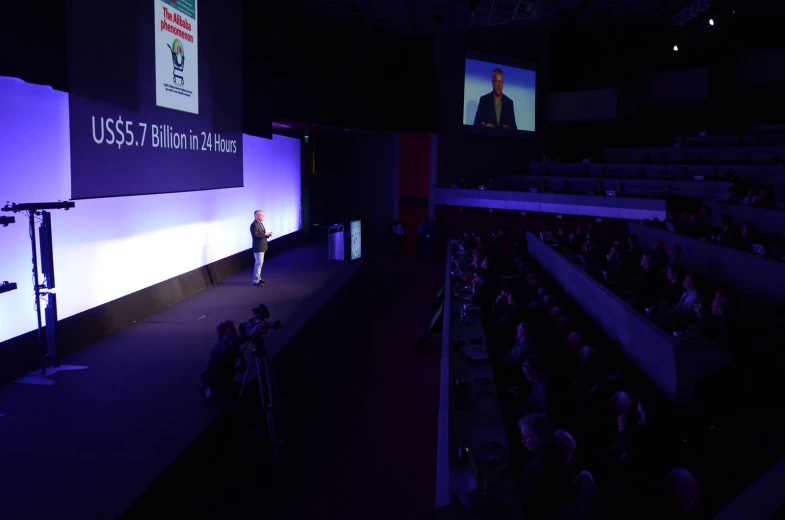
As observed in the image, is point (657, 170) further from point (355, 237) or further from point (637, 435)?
point (637, 435)

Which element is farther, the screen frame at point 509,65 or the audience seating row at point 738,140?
the screen frame at point 509,65

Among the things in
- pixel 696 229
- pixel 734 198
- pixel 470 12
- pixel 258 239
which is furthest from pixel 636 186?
pixel 258 239

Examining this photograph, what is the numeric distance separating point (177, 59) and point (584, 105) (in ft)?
44.9

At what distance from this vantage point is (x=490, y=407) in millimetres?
4195

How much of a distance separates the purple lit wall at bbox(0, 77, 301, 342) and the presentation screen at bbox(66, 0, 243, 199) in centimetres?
111

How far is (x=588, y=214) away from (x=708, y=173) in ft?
7.99

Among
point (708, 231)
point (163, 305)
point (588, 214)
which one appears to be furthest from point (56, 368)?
point (588, 214)

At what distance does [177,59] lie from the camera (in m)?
6.52

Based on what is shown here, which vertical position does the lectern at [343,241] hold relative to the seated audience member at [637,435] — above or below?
above

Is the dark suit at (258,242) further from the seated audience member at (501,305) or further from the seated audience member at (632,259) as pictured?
the seated audience member at (632,259)

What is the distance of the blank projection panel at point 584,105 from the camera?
16719 millimetres

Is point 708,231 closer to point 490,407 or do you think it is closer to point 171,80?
point 490,407

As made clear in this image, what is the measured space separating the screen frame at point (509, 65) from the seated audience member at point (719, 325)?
39.6ft

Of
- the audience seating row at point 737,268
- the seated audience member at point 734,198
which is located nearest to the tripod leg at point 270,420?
the audience seating row at point 737,268
